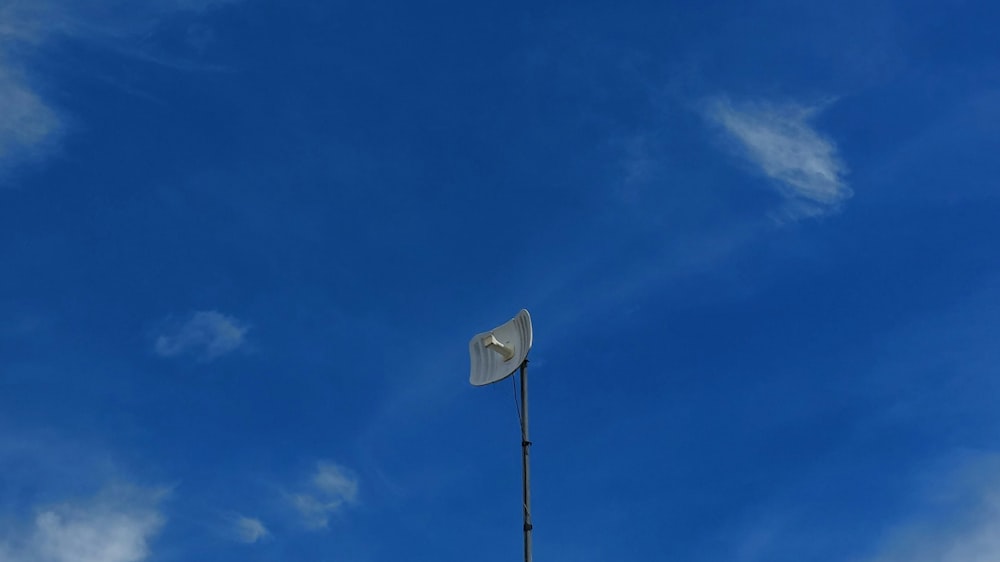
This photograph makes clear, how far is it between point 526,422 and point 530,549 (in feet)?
13.4

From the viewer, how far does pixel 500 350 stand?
4559 centimetres

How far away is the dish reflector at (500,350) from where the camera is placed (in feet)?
149

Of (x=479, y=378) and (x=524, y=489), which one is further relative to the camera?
(x=479, y=378)

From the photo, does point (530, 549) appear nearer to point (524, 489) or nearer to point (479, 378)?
point (524, 489)

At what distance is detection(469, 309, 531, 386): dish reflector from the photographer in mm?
45469

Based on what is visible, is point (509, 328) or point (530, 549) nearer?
point (530, 549)

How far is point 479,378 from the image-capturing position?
4678 cm

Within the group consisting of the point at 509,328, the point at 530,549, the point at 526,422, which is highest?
the point at 509,328

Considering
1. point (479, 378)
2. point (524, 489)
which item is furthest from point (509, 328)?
point (524, 489)

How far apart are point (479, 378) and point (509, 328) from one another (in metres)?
1.84

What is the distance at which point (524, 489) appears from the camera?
42781 millimetres

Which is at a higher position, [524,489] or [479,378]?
[479,378]

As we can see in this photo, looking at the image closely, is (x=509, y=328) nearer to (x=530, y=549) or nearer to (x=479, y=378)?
(x=479, y=378)

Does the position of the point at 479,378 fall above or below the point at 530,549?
above
